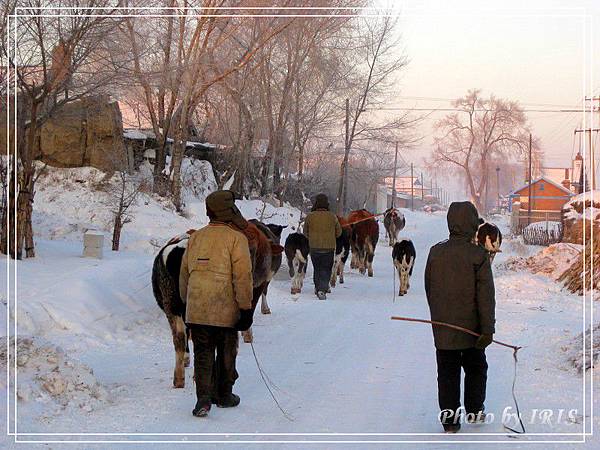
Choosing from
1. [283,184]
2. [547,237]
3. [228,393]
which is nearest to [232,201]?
[228,393]

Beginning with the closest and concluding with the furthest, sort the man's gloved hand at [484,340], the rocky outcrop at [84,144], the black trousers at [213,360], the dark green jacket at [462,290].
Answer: the man's gloved hand at [484,340]
the dark green jacket at [462,290]
the black trousers at [213,360]
the rocky outcrop at [84,144]

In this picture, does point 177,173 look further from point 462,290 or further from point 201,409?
point 462,290

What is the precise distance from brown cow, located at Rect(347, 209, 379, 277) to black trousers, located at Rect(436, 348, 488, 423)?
15.1m

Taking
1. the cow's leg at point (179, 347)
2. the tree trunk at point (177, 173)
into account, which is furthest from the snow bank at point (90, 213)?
the cow's leg at point (179, 347)

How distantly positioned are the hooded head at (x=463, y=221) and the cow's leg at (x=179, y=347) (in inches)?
119

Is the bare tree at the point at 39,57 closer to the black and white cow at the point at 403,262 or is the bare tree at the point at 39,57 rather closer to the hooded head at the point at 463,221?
the black and white cow at the point at 403,262

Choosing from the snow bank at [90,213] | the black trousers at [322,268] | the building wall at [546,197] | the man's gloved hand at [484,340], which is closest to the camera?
the man's gloved hand at [484,340]

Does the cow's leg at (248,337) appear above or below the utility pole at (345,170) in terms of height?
below

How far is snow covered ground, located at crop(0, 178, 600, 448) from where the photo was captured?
22.1 feet

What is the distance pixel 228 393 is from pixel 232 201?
1.71m

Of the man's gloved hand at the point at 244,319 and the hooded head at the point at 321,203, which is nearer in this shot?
the man's gloved hand at the point at 244,319

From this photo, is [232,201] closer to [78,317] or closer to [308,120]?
[78,317]

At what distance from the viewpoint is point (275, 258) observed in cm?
1373

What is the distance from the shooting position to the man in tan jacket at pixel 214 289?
7199 millimetres
